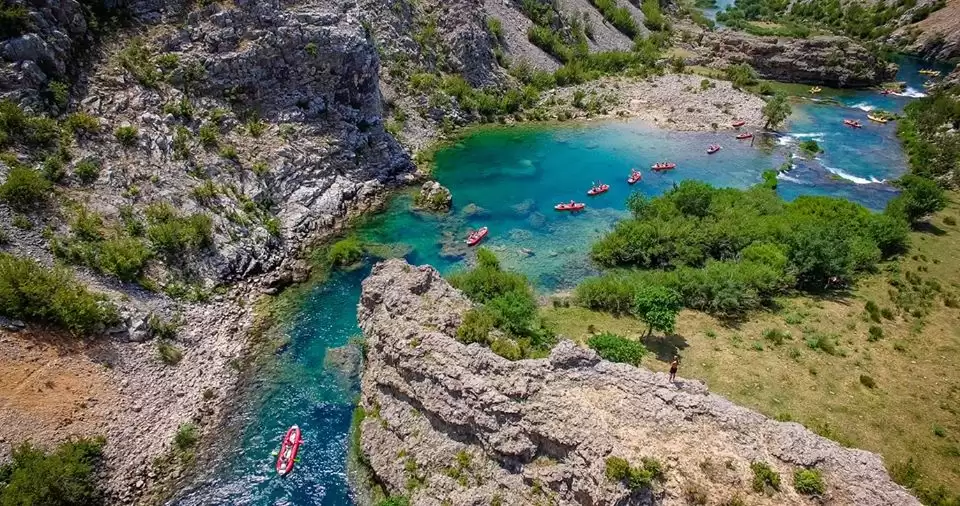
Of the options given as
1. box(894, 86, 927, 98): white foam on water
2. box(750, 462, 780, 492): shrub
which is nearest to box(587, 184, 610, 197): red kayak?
box(750, 462, 780, 492): shrub

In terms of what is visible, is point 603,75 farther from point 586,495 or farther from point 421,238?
point 586,495

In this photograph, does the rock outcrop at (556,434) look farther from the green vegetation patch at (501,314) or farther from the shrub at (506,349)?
the green vegetation patch at (501,314)

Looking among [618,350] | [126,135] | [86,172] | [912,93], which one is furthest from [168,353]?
[912,93]

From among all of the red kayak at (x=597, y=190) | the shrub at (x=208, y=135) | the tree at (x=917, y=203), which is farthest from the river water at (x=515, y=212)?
the shrub at (x=208, y=135)

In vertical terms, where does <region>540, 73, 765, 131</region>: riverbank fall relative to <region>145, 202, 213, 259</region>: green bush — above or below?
below

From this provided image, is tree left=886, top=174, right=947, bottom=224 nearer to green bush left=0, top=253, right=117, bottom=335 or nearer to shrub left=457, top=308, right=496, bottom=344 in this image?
shrub left=457, top=308, right=496, bottom=344

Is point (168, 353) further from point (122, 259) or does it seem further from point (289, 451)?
point (289, 451)
